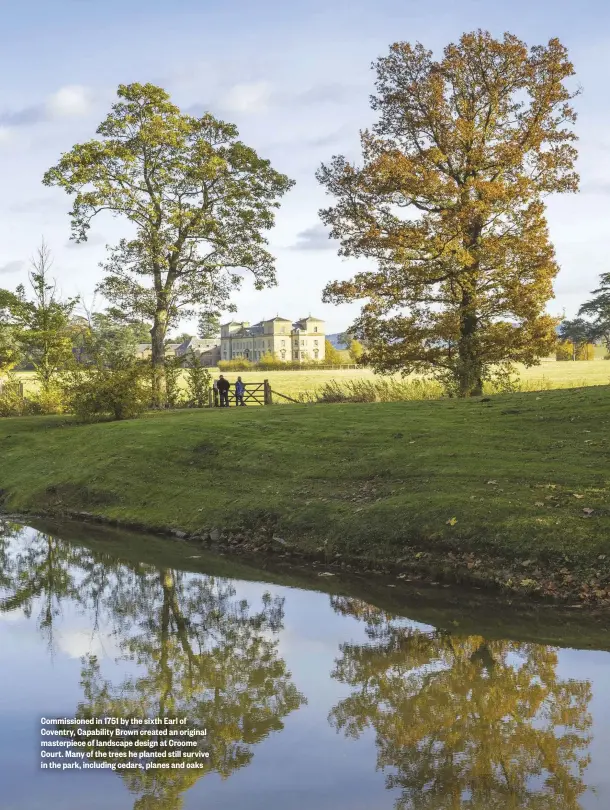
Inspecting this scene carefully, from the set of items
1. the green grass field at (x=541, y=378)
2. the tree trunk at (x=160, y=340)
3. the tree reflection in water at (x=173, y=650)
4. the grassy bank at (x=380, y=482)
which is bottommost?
the tree reflection in water at (x=173, y=650)

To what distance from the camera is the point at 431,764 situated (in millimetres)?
7242

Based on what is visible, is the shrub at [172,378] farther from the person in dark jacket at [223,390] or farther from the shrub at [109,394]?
the shrub at [109,394]

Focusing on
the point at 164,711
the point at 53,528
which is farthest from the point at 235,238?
the point at 164,711

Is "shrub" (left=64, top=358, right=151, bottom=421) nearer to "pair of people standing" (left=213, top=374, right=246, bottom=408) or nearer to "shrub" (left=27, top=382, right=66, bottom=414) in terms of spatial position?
"pair of people standing" (left=213, top=374, right=246, bottom=408)

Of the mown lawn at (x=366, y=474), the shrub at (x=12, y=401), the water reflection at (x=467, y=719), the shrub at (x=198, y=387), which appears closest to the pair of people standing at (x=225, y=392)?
the shrub at (x=198, y=387)

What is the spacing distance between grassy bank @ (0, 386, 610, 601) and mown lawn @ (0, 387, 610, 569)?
0.04 m

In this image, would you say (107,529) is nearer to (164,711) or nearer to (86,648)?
(86,648)

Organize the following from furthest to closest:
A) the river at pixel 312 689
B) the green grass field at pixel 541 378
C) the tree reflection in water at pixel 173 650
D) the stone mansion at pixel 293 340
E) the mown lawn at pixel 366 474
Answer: the stone mansion at pixel 293 340 < the green grass field at pixel 541 378 < the mown lawn at pixel 366 474 < the tree reflection in water at pixel 173 650 < the river at pixel 312 689

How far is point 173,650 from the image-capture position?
10711 millimetres

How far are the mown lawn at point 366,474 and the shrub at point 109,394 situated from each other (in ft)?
9.24

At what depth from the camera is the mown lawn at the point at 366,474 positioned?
47.7 feet

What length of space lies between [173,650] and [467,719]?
4196mm

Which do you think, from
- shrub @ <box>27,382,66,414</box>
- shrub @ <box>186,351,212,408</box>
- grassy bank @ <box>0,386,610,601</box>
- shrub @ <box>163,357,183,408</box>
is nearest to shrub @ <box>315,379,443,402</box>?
shrub @ <box>186,351,212,408</box>

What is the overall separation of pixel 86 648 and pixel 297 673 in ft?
9.88
